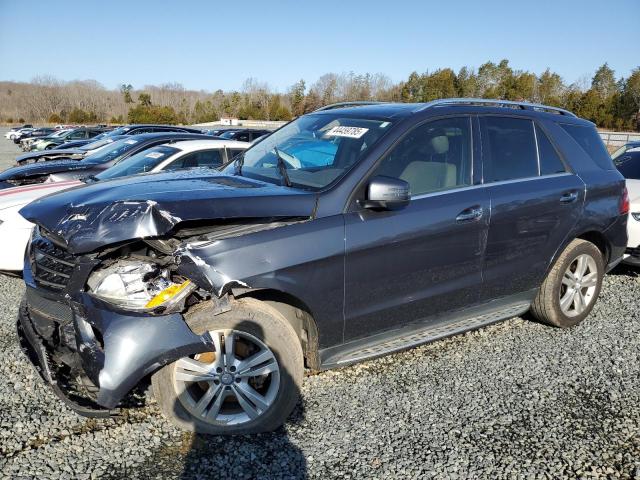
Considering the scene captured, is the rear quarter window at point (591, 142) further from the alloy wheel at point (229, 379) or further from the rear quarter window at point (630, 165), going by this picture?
the alloy wheel at point (229, 379)

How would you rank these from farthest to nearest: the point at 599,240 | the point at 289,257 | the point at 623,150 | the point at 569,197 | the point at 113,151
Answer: the point at 113,151 < the point at 623,150 < the point at 599,240 < the point at 569,197 < the point at 289,257

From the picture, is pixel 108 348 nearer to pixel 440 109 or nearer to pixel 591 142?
pixel 440 109

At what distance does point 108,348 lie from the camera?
8.17ft

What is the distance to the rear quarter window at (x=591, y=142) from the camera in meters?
4.48

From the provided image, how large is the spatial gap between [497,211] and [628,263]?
3.28 metres

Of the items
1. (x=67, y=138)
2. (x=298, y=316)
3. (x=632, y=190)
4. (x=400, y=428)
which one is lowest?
(x=400, y=428)

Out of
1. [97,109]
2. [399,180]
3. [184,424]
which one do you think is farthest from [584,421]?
[97,109]

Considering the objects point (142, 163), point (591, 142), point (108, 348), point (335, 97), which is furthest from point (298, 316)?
point (335, 97)

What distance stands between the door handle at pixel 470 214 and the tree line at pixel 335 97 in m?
41.8

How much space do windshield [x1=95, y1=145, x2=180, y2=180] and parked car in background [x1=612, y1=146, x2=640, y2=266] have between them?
5645mm

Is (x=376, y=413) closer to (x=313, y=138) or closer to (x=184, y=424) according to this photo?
(x=184, y=424)

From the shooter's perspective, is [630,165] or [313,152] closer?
[313,152]

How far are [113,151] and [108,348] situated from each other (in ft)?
21.8

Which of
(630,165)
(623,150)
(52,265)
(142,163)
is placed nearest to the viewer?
(52,265)
